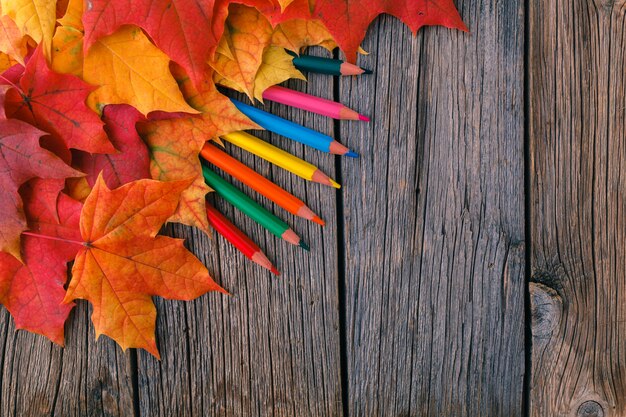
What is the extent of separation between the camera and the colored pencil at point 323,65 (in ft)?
2.68

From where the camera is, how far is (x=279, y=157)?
0.83 m

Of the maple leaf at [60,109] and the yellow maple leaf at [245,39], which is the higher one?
the yellow maple leaf at [245,39]

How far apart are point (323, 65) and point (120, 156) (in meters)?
0.33

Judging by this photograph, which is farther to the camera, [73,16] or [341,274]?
[341,274]

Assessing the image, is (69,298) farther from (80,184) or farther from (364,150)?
(364,150)

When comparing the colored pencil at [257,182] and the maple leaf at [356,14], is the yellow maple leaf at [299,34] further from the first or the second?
the colored pencil at [257,182]

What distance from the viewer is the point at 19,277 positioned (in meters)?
0.85

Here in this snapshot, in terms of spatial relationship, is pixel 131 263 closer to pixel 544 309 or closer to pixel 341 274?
pixel 341 274

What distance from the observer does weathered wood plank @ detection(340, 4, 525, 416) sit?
0.84 metres

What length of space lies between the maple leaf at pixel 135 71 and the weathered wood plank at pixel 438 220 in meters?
0.26

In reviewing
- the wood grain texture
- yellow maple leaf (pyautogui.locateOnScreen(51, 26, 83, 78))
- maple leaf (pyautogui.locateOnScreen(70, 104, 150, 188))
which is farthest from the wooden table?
yellow maple leaf (pyautogui.locateOnScreen(51, 26, 83, 78))

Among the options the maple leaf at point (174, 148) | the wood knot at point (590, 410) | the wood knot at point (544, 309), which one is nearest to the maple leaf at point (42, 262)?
the maple leaf at point (174, 148)

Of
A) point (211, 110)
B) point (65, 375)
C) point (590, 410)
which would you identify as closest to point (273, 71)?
point (211, 110)

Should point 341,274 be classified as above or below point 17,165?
below
